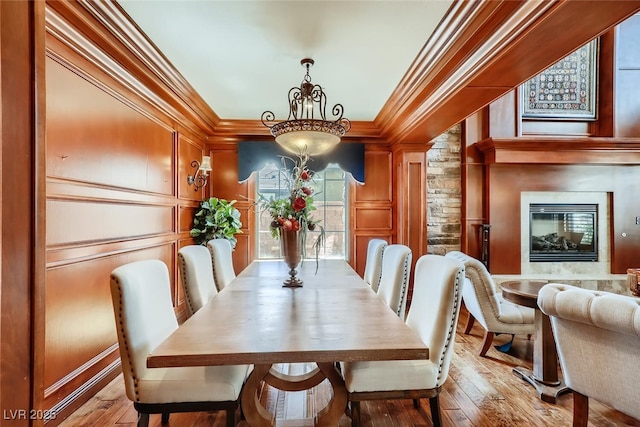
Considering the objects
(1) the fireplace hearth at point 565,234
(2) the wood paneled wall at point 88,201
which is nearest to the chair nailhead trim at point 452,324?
(2) the wood paneled wall at point 88,201

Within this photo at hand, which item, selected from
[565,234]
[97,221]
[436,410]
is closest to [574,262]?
[565,234]

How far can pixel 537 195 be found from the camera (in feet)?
14.6

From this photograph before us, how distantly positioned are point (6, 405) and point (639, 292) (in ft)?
11.9

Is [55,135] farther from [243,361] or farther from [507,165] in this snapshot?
[507,165]

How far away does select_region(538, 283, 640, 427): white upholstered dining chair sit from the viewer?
1417mm

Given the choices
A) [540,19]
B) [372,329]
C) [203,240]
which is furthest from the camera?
[203,240]

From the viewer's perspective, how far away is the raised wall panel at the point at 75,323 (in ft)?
5.95

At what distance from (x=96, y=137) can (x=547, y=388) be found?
3.58 meters

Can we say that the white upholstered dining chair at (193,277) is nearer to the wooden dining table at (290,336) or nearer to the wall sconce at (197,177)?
the wooden dining table at (290,336)

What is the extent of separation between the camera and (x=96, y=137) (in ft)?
7.18

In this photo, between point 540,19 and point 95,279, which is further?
point 95,279

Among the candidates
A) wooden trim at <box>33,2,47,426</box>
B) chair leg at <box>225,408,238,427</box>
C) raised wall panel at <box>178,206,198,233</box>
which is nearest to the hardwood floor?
chair leg at <box>225,408,238,427</box>

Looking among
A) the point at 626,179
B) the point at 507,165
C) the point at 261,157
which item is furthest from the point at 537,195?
the point at 261,157

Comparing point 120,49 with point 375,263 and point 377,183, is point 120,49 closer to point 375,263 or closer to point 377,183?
point 375,263
